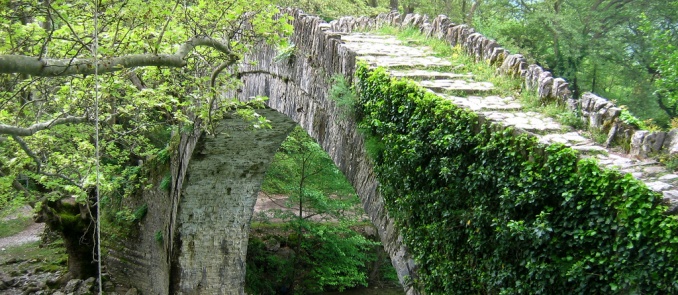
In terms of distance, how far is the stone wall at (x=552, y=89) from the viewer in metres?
3.34

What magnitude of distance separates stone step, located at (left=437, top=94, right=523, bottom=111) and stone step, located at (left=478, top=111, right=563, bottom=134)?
120 millimetres

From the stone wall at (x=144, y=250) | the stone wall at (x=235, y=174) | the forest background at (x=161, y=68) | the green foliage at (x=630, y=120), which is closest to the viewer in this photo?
the green foliage at (x=630, y=120)

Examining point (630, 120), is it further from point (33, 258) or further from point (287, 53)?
point (33, 258)

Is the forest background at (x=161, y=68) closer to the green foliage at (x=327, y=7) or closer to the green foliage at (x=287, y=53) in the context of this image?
the green foliage at (x=327, y=7)

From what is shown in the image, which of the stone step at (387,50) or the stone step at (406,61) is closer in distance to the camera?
the stone step at (406,61)

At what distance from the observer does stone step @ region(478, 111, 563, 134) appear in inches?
155

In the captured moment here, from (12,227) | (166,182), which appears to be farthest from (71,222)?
(12,227)

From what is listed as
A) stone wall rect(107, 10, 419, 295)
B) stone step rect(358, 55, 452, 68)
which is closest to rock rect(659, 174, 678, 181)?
stone wall rect(107, 10, 419, 295)

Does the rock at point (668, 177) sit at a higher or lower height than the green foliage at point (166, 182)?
higher

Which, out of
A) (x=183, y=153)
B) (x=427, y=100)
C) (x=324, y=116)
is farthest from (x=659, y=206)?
(x=183, y=153)

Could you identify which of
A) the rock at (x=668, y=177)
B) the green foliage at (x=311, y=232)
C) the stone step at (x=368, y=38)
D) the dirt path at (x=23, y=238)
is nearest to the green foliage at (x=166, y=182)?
the green foliage at (x=311, y=232)

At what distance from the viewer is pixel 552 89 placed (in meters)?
4.41

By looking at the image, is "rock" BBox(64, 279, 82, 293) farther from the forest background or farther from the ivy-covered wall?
the ivy-covered wall

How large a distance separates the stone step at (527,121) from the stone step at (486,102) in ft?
0.39
